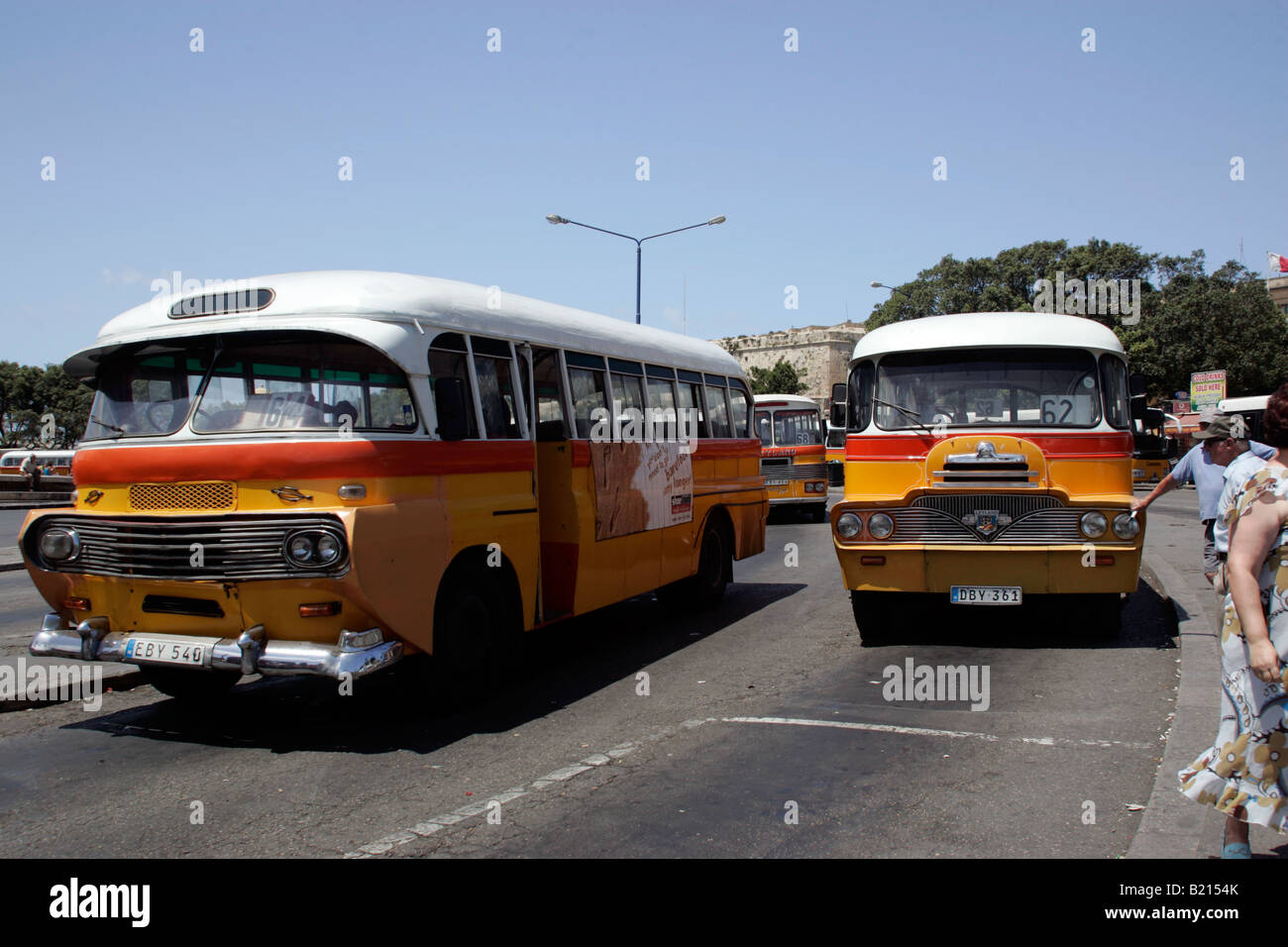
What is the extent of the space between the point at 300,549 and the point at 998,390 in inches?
248

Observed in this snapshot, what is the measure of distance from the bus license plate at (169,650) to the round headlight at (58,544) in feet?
2.48

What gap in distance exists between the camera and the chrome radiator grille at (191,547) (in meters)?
6.06

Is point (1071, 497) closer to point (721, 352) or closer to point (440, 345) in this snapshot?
point (721, 352)

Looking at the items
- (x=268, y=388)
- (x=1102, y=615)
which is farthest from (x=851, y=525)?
(x=268, y=388)

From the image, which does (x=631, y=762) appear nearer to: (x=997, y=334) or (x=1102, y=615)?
(x=1102, y=615)

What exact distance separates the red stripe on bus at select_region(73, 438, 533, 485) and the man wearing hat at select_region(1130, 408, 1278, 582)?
5505 millimetres

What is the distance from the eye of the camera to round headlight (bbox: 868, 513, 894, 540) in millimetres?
9258

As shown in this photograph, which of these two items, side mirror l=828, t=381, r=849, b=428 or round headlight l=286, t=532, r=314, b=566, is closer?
round headlight l=286, t=532, r=314, b=566

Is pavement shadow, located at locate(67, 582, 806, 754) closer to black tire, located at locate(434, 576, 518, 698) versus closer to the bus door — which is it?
black tire, located at locate(434, 576, 518, 698)

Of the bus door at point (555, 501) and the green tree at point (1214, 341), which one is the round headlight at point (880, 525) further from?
the green tree at point (1214, 341)

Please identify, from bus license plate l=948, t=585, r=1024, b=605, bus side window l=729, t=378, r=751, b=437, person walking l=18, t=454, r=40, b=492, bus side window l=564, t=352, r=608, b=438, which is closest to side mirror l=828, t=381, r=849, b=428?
bus side window l=729, t=378, r=751, b=437

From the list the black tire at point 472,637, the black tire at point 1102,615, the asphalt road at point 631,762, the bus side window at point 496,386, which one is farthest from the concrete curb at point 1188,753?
the bus side window at point 496,386
